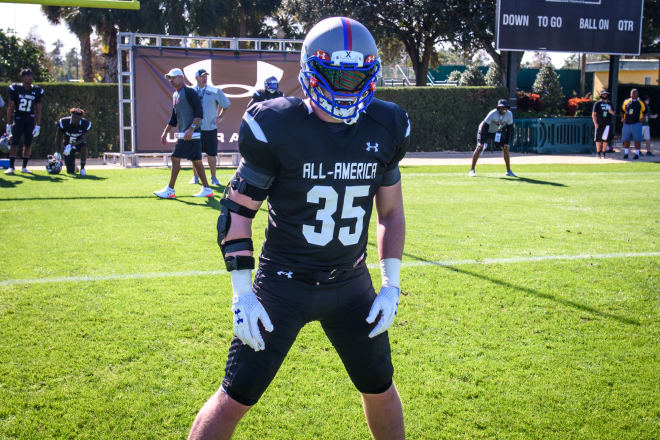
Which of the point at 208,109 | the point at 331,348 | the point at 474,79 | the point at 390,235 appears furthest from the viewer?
the point at 474,79

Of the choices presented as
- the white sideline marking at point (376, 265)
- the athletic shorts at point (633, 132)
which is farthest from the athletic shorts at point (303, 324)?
the athletic shorts at point (633, 132)

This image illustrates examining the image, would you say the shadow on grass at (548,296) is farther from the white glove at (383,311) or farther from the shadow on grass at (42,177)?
the shadow on grass at (42,177)

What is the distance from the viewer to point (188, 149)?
35.9ft

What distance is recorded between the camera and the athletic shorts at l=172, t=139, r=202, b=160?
10.8 meters

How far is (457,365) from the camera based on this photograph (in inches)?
164

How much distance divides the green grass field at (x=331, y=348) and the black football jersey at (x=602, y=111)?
1289 centimetres

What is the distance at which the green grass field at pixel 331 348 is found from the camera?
347 cm

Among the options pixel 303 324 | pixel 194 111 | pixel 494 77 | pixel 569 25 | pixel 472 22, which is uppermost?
pixel 472 22

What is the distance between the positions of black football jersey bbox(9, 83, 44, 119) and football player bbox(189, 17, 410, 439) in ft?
44.9

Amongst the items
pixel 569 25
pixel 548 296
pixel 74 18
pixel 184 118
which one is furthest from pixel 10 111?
pixel 74 18

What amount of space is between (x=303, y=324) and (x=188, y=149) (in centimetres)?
879

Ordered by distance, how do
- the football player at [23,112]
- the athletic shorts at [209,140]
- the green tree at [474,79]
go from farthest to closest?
the green tree at [474,79] < the football player at [23,112] < the athletic shorts at [209,140]

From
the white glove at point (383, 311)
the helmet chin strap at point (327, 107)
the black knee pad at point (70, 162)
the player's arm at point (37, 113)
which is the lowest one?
the white glove at point (383, 311)

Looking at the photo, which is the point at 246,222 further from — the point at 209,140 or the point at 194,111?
the point at 209,140
